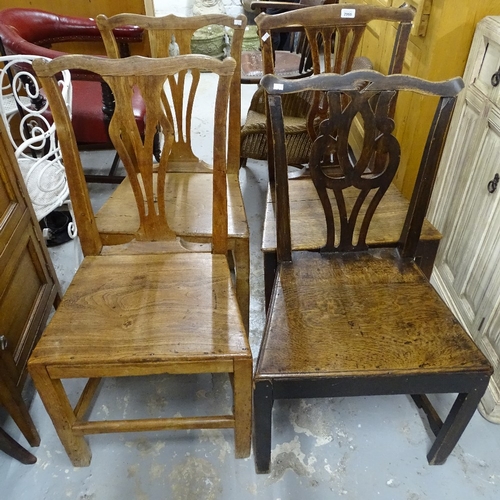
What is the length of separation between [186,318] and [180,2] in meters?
5.04

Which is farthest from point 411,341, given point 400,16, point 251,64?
point 251,64

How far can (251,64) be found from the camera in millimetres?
2598

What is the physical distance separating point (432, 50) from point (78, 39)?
180 cm

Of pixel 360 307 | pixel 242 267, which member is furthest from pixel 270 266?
pixel 360 307

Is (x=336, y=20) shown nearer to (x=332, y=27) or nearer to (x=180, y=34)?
(x=332, y=27)

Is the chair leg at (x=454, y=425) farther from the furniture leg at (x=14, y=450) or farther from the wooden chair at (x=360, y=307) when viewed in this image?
the furniture leg at (x=14, y=450)

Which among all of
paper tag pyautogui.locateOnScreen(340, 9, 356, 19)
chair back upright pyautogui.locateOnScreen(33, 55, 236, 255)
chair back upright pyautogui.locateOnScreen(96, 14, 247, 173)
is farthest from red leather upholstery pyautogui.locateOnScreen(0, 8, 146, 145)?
paper tag pyautogui.locateOnScreen(340, 9, 356, 19)

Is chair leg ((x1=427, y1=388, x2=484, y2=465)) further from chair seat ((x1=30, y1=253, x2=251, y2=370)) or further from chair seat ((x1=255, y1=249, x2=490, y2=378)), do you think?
chair seat ((x1=30, y1=253, x2=251, y2=370))

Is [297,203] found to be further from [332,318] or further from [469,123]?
[469,123]

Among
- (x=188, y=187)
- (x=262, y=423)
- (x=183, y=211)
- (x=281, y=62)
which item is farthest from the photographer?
(x=281, y=62)

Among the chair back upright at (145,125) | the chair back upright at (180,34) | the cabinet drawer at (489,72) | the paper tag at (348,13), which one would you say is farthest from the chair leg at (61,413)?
the cabinet drawer at (489,72)

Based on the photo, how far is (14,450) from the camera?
1.21m

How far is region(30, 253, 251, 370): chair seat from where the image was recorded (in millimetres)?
1017

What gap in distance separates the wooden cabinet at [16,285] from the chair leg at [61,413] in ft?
0.51
